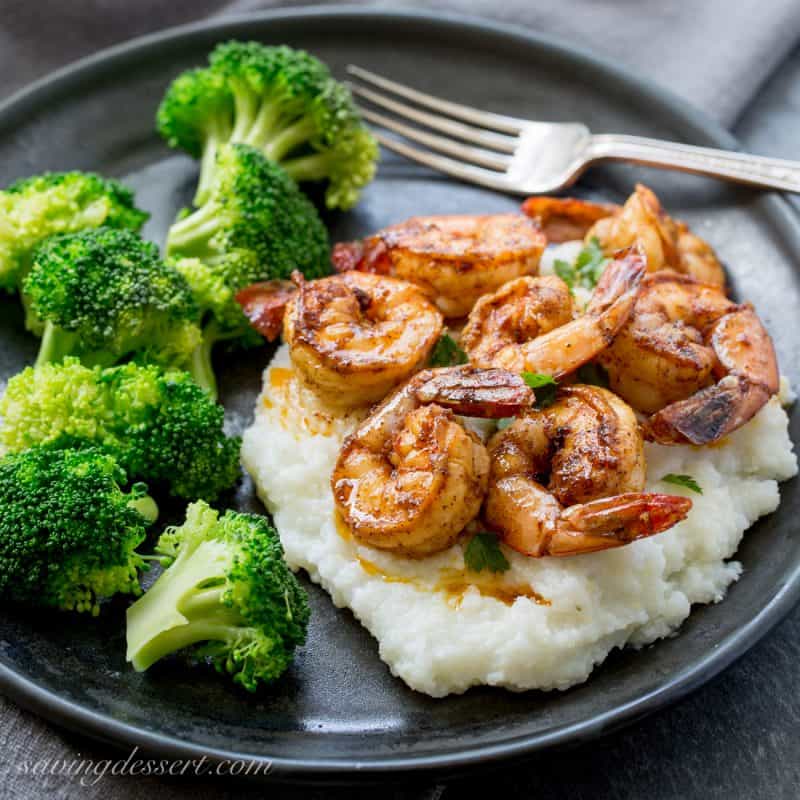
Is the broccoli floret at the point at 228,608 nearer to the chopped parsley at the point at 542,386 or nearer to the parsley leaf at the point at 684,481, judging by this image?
the chopped parsley at the point at 542,386

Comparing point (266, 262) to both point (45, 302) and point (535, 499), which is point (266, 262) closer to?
point (45, 302)

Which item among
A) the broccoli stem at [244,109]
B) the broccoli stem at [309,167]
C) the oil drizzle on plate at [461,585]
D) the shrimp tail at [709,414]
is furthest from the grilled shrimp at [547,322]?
the broccoli stem at [244,109]

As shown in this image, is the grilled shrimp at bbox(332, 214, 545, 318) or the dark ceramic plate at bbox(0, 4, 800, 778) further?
the grilled shrimp at bbox(332, 214, 545, 318)

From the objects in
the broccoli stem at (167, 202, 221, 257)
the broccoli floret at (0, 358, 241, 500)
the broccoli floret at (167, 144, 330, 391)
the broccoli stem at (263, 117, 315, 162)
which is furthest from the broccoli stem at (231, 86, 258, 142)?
the broccoli floret at (0, 358, 241, 500)

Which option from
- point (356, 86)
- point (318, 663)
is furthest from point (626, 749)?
point (356, 86)

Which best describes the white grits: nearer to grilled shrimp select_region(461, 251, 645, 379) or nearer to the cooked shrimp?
the cooked shrimp

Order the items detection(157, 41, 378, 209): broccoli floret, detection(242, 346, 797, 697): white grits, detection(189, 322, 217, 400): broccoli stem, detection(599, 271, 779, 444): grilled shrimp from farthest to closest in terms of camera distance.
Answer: detection(157, 41, 378, 209): broccoli floret, detection(189, 322, 217, 400): broccoli stem, detection(599, 271, 779, 444): grilled shrimp, detection(242, 346, 797, 697): white grits
